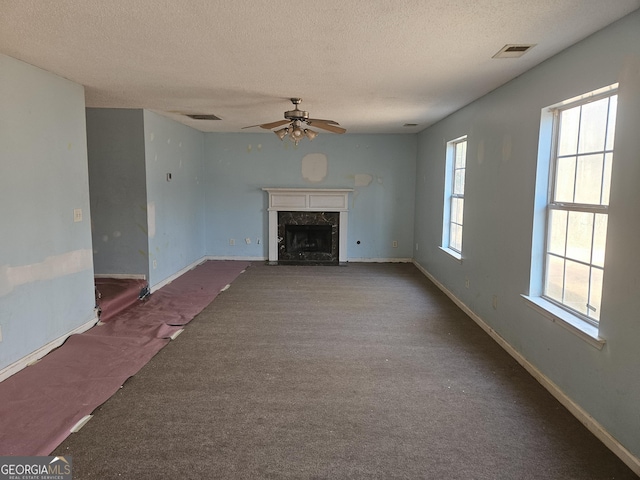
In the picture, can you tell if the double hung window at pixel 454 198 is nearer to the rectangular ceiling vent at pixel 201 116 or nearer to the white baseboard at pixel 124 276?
the rectangular ceiling vent at pixel 201 116

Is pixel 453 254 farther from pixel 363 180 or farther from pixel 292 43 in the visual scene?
pixel 292 43

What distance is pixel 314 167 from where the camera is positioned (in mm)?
7277

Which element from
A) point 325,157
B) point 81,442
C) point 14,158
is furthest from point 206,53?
point 325,157

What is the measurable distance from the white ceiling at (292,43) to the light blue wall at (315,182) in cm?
300

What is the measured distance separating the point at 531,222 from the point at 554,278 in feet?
1.42

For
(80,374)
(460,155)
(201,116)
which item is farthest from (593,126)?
(201,116)

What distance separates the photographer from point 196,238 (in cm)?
696

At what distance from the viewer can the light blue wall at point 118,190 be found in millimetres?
4906

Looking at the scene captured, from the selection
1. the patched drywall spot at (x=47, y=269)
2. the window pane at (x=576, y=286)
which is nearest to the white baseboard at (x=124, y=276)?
the patched drywall spot at (x=47, y=269)

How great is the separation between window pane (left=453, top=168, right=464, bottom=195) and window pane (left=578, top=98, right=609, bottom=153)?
2.43m

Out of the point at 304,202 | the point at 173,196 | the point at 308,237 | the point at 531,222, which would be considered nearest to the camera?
the point at 531,222

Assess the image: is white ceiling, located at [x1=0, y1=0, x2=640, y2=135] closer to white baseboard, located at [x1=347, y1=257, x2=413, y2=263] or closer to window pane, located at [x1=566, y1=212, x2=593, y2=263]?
window pane, located at [x1=566, y1=212, x2=593, y2=263]

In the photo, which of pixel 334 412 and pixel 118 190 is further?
pixel 118 190

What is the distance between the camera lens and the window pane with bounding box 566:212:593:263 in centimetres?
255
